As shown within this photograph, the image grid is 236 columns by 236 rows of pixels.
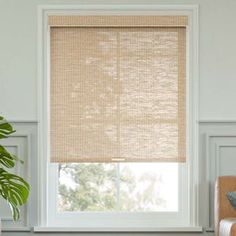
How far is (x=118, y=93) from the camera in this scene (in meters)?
5.00

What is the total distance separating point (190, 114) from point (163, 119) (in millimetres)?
202

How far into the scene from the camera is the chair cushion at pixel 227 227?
413 centimetres

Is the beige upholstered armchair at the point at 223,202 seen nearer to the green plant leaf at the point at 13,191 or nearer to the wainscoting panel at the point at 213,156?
the wainscoting panel at the point at 213,156

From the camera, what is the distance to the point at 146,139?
16.4ft

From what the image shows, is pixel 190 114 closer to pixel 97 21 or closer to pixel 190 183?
pixel 190 183

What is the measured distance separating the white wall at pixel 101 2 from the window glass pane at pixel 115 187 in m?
0.27

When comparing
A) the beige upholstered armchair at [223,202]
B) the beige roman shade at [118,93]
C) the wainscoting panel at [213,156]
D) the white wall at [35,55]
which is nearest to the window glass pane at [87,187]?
the beige roman shade at [118,93]

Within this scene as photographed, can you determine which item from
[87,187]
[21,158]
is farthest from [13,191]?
[87,187]

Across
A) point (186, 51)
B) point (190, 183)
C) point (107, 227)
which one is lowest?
point (107, 227)

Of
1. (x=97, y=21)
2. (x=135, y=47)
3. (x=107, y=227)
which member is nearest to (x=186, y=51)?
(x=135, y=47)

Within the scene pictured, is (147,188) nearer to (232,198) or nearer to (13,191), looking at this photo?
(232,198)

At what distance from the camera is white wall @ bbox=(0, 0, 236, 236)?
4980 millimetres

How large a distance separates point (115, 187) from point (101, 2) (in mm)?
1395

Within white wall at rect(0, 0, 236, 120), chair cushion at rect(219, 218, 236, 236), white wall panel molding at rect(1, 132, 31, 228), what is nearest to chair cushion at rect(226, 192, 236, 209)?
chair cushion at rect(219, 218, 236, 236)
